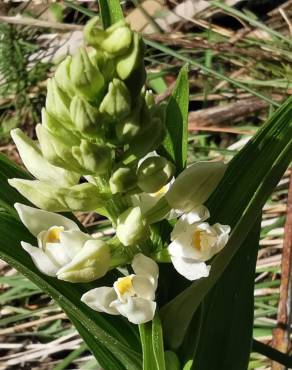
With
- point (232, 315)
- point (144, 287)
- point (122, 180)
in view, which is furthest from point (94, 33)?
point (232, 315)

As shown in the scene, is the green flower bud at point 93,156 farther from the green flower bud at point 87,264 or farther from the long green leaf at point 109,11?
the long green leaf at point 109,11

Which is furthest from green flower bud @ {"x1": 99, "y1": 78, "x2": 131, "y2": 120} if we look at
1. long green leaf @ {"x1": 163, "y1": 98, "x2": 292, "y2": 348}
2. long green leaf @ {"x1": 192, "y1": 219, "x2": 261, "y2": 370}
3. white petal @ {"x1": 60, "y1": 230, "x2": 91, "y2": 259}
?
long green leaf @ {"x1": 192, "y1": 219, "x2": 261, "y2": 370}

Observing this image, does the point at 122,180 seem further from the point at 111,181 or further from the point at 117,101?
the point at 117,101

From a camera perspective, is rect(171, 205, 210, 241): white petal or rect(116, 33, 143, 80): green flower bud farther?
rect(171, 205, 210, 241): white petal

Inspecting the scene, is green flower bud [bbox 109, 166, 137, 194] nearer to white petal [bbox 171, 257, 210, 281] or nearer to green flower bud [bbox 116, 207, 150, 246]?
green flower bud [bbox 116, 207, 150, 246]

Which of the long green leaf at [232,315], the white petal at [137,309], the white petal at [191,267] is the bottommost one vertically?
the long green leaf at [232,315]

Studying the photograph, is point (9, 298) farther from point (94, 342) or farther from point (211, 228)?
point (211, 228)

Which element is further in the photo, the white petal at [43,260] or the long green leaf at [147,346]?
the long green leaf at [147,346]

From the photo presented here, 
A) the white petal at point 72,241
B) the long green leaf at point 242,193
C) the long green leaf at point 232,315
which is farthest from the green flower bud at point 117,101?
the long green leaf at point 232,315
